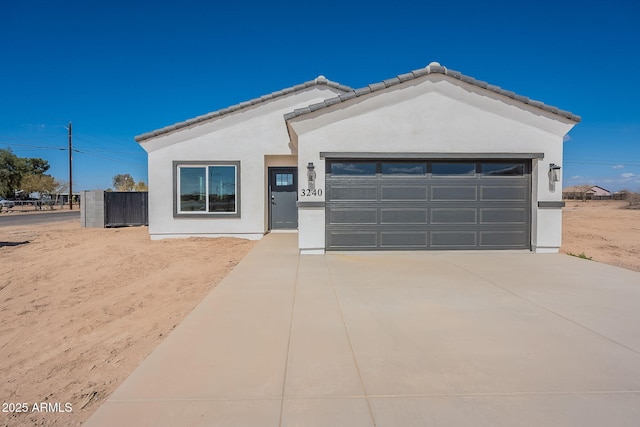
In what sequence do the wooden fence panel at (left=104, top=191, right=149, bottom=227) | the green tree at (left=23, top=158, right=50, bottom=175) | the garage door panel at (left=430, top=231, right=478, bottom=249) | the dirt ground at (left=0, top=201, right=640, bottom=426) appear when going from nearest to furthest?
the dirt ground at (left=0, top=201, right=640, bottom=426) < the garage door panel at (left=430, top=231, right=478, bottom=249) < the wooden fence panel at (left=104, top=191, right=149, bottom=227) < the green tree at (left=23, top=158, right=50, bottom=175)

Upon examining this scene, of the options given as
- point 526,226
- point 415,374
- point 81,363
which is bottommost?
point 81,363

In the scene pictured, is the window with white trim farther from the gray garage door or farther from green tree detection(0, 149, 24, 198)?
green tree detection(0, 149, 24, 198)

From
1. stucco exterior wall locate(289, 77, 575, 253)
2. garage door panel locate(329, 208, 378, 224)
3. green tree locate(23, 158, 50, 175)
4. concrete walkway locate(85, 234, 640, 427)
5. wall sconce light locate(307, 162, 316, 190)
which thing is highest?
green tree locate(23, 158, 50, 175)

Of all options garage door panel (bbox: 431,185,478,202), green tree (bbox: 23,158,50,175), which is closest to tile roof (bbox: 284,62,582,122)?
garage door panel (bbox: 431,185,478,202)

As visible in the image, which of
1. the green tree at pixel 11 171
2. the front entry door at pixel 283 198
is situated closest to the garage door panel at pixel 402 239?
the front entry door at pixel 283 198

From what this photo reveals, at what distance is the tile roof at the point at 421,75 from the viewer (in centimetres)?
816

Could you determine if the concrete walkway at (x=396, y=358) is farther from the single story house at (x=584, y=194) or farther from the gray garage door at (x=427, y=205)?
the single story house at (x=584, y=194)

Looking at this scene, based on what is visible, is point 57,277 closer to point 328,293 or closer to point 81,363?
point 81,363

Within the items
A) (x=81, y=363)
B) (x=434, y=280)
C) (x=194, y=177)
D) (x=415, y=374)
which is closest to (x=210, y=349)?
(x=81, y=363)

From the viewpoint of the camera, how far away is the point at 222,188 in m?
11.9

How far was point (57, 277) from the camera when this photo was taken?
290 inches

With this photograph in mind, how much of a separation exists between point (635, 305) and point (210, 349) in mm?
5330

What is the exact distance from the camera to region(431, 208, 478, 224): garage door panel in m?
8.67

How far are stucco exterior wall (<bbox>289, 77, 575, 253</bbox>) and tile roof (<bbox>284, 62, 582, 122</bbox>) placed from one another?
16 cm
